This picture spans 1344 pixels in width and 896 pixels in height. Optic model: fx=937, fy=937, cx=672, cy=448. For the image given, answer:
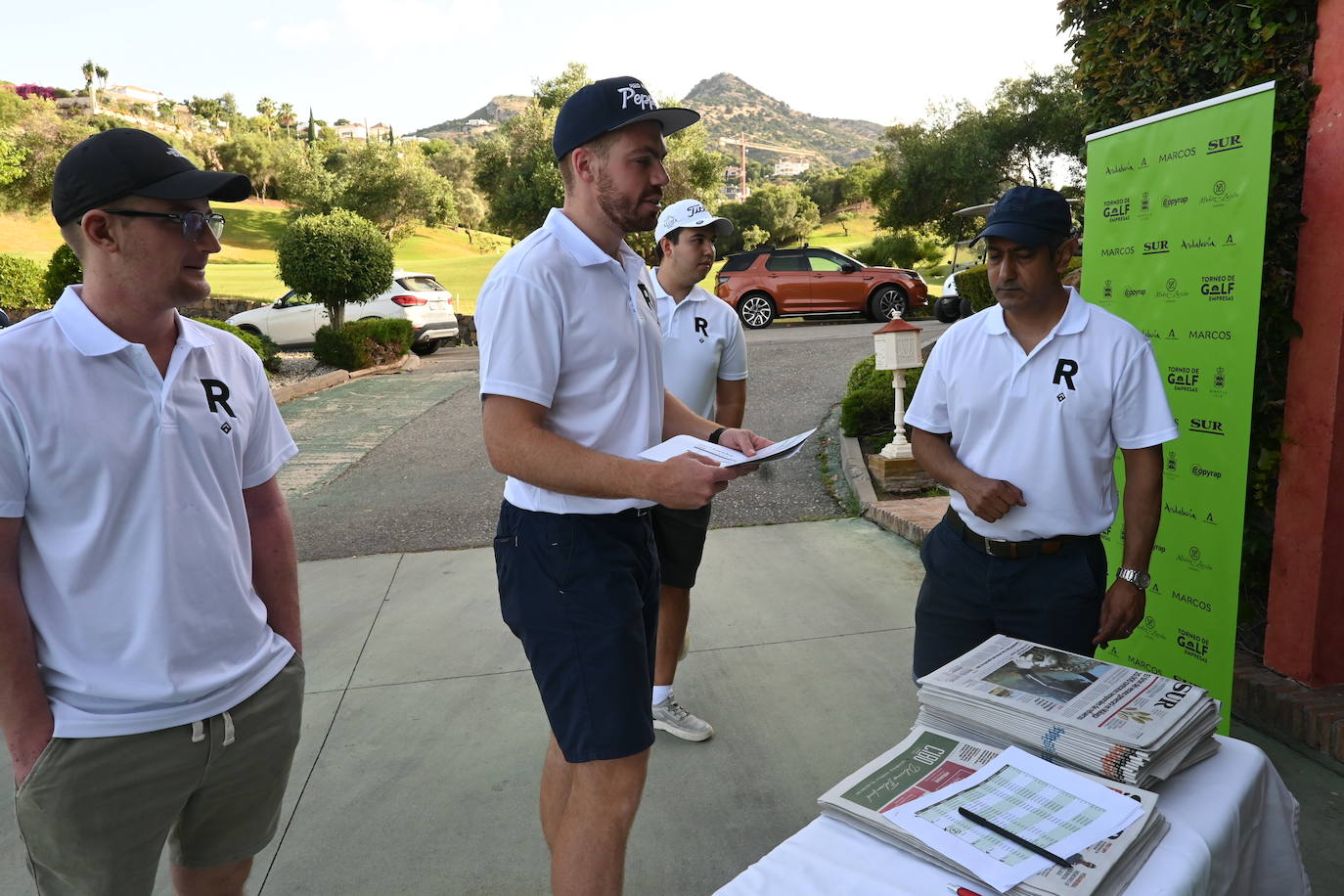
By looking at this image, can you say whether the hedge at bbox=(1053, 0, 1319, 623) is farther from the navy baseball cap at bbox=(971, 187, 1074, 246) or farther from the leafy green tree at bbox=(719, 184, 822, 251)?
the leafy green tree at bbox=(719, 184, 822, 251)

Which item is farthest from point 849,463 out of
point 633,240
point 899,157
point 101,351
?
point 899,157

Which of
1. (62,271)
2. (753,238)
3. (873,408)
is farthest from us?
(753,238)

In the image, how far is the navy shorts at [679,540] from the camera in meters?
3.45

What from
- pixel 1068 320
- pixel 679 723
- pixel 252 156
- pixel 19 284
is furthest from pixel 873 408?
pixel 252 156

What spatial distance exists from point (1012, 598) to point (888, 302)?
55.6 feet

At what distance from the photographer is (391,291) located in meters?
17.8

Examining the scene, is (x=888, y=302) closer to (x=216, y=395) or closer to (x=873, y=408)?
(x=873, y=408)

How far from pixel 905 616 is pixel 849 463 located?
3.07 meters

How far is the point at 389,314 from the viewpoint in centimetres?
1773

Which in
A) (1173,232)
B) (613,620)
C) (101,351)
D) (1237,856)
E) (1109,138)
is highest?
(1109,138)

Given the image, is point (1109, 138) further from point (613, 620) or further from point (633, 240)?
point (633, 240)

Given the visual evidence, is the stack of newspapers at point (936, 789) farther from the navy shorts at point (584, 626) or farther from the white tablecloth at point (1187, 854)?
the navy shorts at point (584, 626)

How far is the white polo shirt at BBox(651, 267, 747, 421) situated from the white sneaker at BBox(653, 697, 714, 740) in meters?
1.22

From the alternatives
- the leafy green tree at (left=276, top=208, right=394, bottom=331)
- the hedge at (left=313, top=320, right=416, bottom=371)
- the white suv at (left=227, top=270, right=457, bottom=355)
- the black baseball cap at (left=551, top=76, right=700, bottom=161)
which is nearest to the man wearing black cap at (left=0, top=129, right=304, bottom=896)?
the black baseball cap at (left=551, top=76, right=700, bottom=161)
